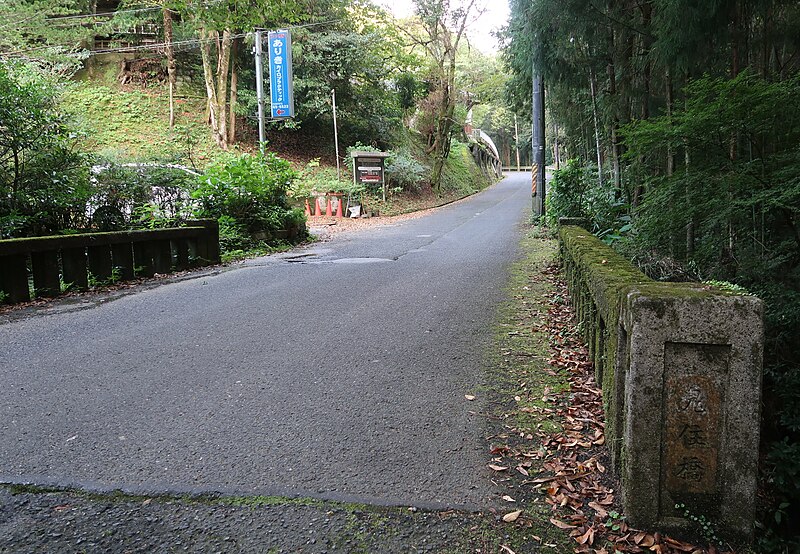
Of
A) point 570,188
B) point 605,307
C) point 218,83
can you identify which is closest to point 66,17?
point 218,83

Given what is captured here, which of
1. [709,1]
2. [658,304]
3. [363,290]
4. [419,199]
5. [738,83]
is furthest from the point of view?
[419,199]

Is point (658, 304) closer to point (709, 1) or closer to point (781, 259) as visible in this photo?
point (781, 259)

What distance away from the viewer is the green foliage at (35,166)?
Answer: 8305 mm

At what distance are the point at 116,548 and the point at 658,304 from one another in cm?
247

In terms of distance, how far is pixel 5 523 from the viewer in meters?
2.47

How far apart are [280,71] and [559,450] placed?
17.2 m

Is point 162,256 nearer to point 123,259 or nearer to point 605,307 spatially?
point 123,259

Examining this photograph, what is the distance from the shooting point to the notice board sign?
79.3ft

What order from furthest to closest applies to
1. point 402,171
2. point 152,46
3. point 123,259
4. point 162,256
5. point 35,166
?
point 152,46
point 402,171
point 162,256
point 35,166
point 123,259

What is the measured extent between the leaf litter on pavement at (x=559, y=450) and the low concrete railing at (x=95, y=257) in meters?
6.09

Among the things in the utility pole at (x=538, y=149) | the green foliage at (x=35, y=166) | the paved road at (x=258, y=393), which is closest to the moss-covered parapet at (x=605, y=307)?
the paved road at (x=258, y=393)

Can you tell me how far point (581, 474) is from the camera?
2.94 meters

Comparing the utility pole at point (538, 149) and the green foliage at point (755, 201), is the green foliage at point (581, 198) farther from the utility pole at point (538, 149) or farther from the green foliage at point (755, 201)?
the green foliage at point (755, 201)

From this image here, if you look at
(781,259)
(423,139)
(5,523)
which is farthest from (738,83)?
(423,139)
